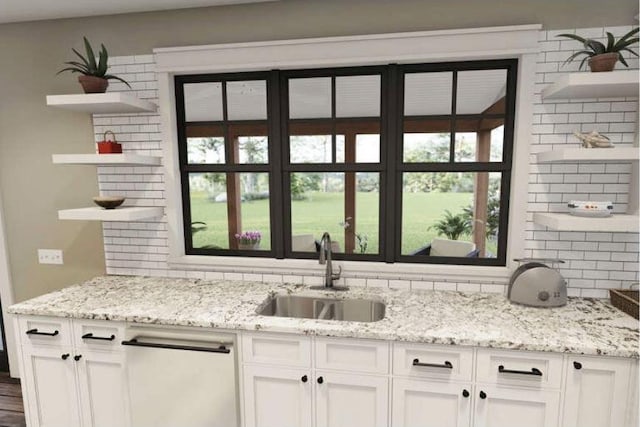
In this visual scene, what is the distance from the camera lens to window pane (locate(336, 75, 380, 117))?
2.33 meters

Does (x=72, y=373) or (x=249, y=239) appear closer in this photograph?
(x=72, y=373)

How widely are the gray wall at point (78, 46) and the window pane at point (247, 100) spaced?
32 centimetres

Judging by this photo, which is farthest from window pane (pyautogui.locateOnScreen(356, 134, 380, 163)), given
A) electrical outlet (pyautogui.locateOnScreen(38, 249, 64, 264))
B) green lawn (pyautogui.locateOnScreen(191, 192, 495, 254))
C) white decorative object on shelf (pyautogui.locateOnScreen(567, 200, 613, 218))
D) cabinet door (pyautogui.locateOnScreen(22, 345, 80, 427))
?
electrical outlet (pyautogui.locateOnScreen(38, 249, 64, 264))

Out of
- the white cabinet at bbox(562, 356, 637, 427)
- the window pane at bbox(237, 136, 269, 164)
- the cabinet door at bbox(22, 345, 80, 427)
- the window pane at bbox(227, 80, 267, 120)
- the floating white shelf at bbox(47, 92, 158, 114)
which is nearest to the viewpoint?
the white cabinet at bbox(562, 356, 637, 427)

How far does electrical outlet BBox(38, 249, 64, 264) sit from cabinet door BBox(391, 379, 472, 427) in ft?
8.20

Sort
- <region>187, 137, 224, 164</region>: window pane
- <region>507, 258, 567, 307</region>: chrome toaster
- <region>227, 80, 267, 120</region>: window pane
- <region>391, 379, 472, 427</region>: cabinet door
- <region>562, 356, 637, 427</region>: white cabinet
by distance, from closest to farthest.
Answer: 1. <region>562, 356, 637, 427</region>: white cabinet
2. <region>391, 379, 472, 427</region>: cabinet door
3. <region>507, 258, 567, 307</region>: chrome toaster
4. <region>227, 80, 267, 120</region>: window pane
5. <region>187, 137, 224, 164</region>: window pane

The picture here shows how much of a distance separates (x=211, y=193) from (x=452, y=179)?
3.09 m

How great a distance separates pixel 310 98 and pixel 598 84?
64.4 inches

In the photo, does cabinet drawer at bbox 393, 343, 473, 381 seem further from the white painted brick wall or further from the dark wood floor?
the dark wood floor

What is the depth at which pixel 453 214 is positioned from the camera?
358cm

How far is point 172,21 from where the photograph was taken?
2.30 metres

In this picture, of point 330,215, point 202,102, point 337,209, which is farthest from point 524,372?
point 330,215

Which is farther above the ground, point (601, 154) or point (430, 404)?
point (601, 154)

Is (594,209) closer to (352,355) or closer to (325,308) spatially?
(352,355)
